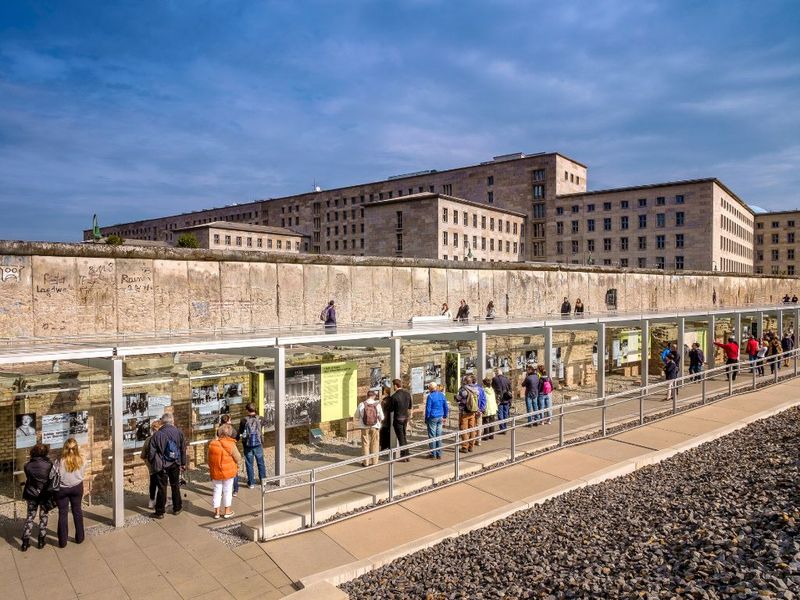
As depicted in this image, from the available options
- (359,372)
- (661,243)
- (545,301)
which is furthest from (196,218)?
(359,372)

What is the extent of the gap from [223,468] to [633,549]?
16.7 ft

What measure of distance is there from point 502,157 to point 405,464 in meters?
68.3

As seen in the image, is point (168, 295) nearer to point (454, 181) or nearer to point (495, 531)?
point (495, 531)

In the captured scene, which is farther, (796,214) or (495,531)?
(796,214)

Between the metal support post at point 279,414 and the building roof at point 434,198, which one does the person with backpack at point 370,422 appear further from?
the building roof at point 434,198

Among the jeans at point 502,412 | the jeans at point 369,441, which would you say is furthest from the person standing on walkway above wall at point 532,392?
the jeans at point 369,441

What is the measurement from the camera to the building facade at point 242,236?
74500 mm

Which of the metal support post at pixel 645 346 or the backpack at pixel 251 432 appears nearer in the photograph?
the backpack at pixel 251 432

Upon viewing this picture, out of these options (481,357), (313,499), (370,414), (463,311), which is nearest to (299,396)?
(370,414)

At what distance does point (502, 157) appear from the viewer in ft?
242

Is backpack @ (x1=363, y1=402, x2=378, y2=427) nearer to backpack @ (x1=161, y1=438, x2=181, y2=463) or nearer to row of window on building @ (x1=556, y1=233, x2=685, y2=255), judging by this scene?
backpack @ (x1=161, y1=438, x2=181, y2=463)

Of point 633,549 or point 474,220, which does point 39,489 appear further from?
point 474,220

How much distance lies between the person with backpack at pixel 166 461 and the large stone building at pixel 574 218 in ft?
163

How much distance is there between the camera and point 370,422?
972 centimetres
